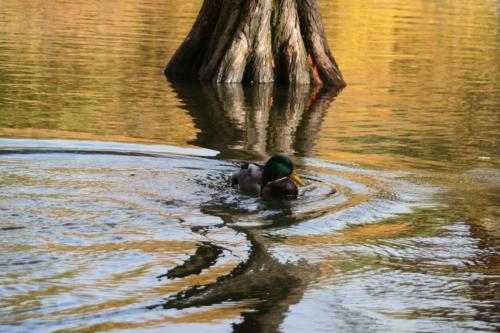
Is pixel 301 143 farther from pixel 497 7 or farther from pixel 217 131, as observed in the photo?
pixel 497 7

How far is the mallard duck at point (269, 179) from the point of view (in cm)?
1116

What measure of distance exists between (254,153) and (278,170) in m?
2.51

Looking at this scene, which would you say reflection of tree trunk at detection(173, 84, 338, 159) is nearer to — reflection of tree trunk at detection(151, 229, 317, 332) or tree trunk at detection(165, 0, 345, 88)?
tree trunk at detection(165, 0, 345, 88)

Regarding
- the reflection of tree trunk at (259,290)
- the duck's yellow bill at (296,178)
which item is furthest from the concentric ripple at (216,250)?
the duck's yellow bill at (296,178)

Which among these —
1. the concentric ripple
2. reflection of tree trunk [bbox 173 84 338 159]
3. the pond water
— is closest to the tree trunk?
reflection of tree trunk [bbox 173 84 338 159]

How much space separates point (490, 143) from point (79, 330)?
9.67 meters

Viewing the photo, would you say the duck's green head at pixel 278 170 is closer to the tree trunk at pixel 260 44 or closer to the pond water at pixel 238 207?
the pond water at pixel 238 207

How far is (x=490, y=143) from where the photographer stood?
15398 millimetres

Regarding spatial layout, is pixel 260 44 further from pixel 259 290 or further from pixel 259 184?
pixel 259 290

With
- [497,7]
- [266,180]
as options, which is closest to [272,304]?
[266,180]

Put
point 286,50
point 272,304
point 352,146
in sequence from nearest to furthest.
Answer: point 272,304
point 352,146
point 286,50

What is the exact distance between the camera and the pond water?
755 centimetres

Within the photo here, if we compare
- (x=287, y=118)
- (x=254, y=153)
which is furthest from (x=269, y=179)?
(x=287, y=118)

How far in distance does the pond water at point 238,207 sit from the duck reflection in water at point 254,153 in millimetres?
25
